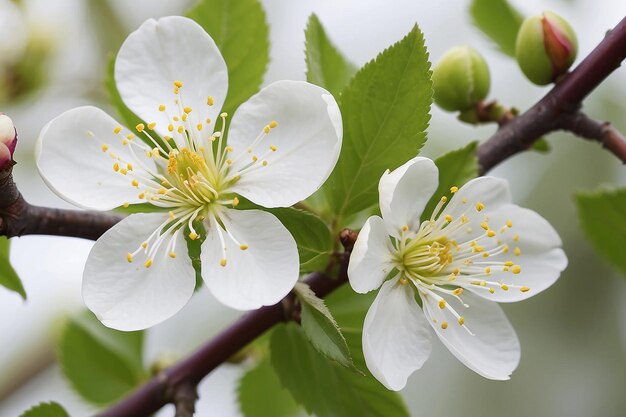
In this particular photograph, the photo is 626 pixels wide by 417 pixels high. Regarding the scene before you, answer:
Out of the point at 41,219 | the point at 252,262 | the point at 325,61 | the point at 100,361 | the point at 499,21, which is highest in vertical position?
the point at 499,21

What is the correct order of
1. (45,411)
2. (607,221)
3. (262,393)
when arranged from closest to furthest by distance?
(45,411) < (607,221) < (262,393)

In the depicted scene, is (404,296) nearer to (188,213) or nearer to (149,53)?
(188,213)

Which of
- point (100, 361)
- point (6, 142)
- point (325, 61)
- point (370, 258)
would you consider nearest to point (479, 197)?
point (370, 258)

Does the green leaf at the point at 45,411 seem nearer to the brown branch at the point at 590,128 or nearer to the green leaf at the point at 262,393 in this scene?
the green leaf at the point at 262,393

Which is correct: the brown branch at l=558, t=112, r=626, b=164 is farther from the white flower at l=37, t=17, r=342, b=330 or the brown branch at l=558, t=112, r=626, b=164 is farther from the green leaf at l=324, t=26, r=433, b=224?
the white flower at l=37, t=17, r=342, b=330

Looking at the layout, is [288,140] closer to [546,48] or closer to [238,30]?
[238,30]
